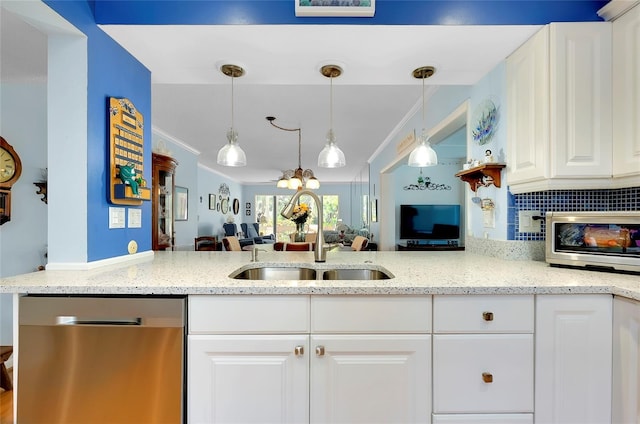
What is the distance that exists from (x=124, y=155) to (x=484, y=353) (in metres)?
2.00

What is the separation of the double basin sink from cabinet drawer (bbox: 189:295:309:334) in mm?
445

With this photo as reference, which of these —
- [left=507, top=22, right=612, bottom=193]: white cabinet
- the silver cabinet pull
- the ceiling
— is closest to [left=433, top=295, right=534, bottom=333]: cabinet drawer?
the silver cabinet pull

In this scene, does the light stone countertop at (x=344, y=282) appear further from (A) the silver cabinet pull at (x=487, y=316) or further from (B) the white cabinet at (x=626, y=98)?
(B) the white cabinet at (x=626, y=98)

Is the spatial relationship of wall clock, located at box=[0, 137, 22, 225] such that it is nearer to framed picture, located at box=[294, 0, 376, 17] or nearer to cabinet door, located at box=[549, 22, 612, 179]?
framed picture, located at box=[294, 0, 376, 17]

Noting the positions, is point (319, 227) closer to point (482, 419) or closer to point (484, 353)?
point (484, 353)

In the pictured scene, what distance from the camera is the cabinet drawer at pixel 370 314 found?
1147 millimetres

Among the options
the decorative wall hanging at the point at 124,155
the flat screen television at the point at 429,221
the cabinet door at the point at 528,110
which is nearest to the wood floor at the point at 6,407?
the decorative wall hanging at the point at 124,155

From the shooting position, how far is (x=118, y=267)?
151cm

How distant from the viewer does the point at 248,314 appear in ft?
3.74

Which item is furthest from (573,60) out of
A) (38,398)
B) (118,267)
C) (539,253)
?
(38,398)

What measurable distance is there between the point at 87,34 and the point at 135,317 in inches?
54.7

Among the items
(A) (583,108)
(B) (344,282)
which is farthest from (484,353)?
(A) (583,108)

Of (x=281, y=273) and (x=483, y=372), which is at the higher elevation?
(x=281, y=273)

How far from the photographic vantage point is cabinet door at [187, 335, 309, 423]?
3.74 feet
